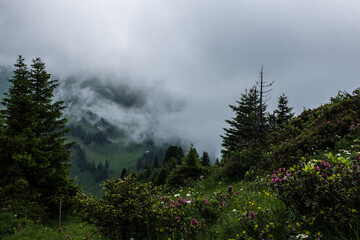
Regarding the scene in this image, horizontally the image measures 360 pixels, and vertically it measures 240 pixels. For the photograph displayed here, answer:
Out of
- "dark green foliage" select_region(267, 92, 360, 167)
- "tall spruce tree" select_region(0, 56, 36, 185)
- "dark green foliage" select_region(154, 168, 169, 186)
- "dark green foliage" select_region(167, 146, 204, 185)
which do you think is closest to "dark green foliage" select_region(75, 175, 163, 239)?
"dark green foliage" select_region(267, 92, 360, 167)

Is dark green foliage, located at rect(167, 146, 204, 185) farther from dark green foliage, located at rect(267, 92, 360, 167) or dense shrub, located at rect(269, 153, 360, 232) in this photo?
dense shrub, located at rect(269, 153, 360, 232)

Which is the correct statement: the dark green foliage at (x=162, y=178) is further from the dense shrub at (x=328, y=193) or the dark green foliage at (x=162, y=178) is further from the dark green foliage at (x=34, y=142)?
the dense shrub at (x=328, y=193)

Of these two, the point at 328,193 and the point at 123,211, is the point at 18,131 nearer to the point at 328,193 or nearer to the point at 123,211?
the point at 123,211

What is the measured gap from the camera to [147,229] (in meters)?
4.66

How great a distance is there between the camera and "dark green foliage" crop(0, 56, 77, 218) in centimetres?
1203

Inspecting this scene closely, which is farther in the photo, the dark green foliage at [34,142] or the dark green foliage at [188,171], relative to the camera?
the dark green foliage at [188,171]

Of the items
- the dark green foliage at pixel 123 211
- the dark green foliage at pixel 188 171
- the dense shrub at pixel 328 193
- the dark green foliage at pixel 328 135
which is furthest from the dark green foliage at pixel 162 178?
the dense shrub at pixel 328 193

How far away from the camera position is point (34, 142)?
41.3ft

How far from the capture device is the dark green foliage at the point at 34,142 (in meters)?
12.0

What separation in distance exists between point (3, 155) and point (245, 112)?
25.0m

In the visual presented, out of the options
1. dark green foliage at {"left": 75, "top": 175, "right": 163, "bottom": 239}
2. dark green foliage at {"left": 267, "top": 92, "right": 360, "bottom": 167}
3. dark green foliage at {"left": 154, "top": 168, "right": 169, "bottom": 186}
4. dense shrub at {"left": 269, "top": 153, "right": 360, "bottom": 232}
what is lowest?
dark green foliage at {"left": 154, "top": 168, "right": 169, "bottom": 186}

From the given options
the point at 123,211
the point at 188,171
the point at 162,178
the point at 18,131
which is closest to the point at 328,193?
the point at 123,211

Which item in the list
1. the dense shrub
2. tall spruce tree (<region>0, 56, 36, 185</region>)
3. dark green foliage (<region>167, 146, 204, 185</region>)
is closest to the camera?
the dense shrub

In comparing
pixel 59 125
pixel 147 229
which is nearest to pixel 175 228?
pixel 147 229
